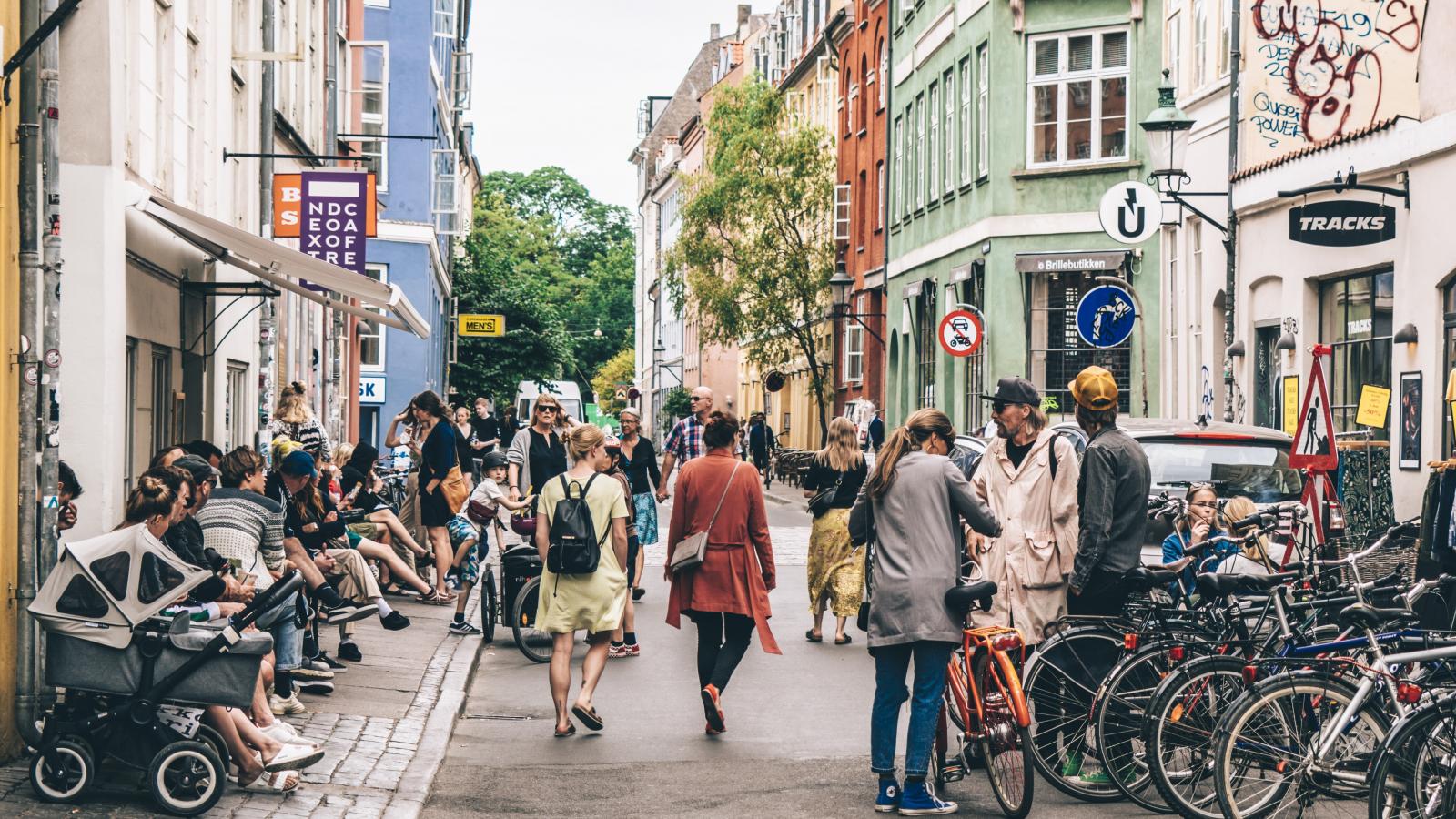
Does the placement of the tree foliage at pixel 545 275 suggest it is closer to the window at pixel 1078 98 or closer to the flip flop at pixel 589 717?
the window at pixel 1078 98

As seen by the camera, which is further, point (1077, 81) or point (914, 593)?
point (1077, 81)

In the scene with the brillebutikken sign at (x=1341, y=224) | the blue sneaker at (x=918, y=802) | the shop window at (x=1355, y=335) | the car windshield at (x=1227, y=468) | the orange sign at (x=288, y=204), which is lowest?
the blue sneaker at (x=918, y=802)

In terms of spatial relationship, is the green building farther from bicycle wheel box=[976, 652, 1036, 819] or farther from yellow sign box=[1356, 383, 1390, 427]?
bicycle wheel box=[976, 652, 1036, 819]

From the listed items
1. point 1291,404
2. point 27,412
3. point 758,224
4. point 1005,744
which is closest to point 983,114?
point 1291,404

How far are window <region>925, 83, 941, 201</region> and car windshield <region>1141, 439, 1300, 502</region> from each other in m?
26.3

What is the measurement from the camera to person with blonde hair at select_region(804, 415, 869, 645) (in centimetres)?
1523

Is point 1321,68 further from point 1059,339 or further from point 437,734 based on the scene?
point 437,734

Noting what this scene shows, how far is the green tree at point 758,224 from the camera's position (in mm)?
50250

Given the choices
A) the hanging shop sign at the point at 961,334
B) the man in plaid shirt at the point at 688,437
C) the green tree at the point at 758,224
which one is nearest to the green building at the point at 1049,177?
the hanging shop sign at the point at 961,334

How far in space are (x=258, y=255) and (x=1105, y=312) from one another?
9.98 metres

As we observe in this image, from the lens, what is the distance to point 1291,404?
20.3 m

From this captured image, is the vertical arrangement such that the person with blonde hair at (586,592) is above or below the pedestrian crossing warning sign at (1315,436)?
below

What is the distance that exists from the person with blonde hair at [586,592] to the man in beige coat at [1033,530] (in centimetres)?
248

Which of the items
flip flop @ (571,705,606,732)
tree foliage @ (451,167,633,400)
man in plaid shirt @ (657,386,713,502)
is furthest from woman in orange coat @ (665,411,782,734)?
tree foliage @ (451,167,633,400)
